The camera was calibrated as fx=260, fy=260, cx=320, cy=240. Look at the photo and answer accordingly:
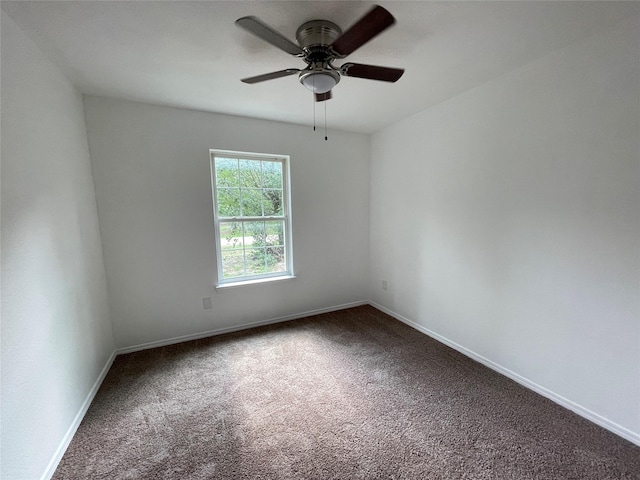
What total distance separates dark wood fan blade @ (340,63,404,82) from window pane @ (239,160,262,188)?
1695 millimetres

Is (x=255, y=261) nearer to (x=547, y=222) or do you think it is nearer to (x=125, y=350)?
(x=125, y=350)

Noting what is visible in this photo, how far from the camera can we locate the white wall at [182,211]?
7.82ft

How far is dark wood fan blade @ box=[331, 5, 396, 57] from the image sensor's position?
108cm

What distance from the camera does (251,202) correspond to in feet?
9.84

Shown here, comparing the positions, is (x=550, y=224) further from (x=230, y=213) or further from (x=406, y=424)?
(x=230, y=213)

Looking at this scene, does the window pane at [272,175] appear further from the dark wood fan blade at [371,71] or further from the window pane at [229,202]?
the dark wood fan blade at [371,71]

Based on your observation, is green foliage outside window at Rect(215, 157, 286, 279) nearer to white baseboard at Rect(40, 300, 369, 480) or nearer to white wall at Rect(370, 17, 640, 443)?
white baseboard at Rect(40, 300, 369, 480)

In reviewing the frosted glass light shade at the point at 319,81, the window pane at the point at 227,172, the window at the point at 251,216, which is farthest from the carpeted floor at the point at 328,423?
the frosted glass light shade at the point at 319,81

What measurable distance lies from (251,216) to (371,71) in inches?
77.6

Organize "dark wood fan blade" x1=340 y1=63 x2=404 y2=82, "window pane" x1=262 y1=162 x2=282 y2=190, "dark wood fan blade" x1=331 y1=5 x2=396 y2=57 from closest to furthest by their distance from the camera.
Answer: "dark wood fan blade" x1=331 y1=5 x2=396 y2=57 < "dark wood fan blade" x1=340 y1=63 x2=404 y2=82 < "window pane" x1=262 y1=162 x2=282 y2=190

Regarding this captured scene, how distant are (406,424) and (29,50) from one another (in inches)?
125

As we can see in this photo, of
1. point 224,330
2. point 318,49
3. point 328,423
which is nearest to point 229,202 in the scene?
point 224,330

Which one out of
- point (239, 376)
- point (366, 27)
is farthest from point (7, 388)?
point (366, 27)

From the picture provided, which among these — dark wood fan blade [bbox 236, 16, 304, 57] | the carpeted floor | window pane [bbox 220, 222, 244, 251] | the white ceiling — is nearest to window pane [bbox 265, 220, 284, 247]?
window pane [bbox 220, 222, 244, 251]
